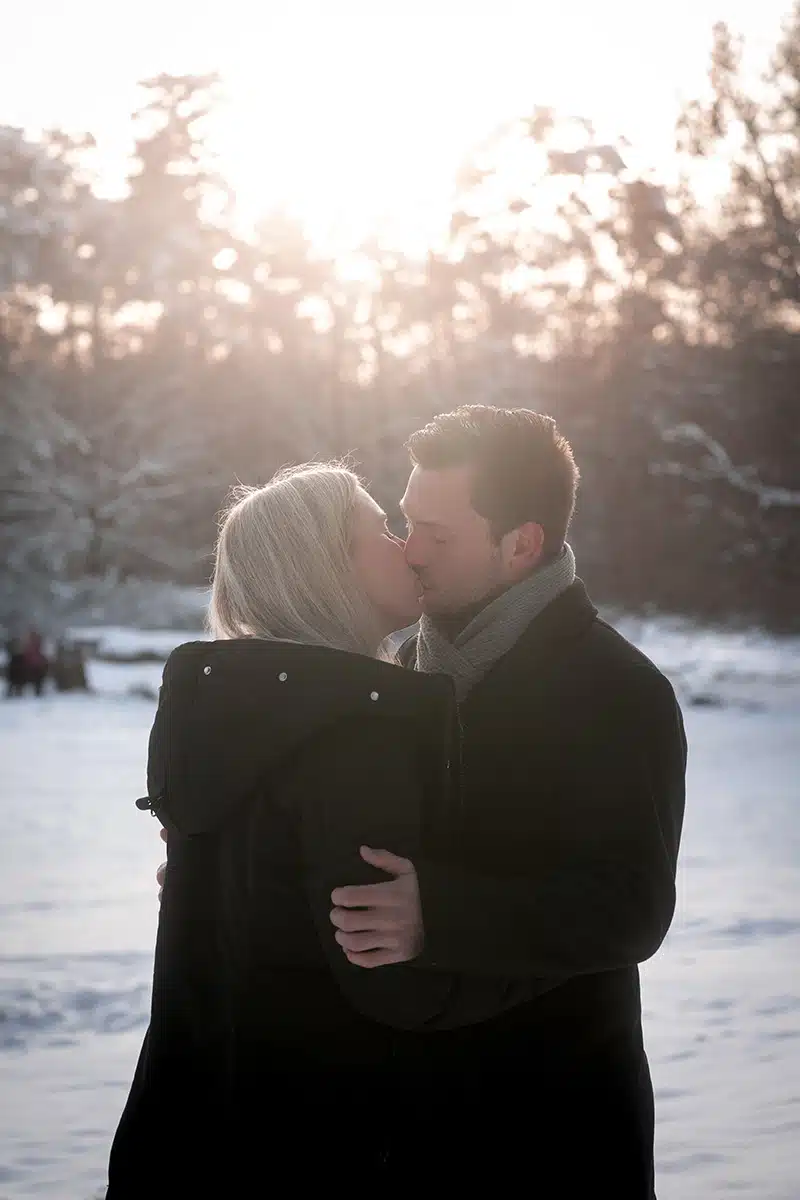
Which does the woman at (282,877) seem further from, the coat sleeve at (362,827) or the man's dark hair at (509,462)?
the man's dark hair at (509,462)

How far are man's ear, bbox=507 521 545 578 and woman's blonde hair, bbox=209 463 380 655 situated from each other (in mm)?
236

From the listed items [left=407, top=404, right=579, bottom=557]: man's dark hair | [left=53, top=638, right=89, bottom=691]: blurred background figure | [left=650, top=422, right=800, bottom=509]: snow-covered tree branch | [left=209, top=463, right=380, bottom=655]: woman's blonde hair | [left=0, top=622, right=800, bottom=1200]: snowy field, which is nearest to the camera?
[left=209, top=463, right=380, bottom=655]: woman's blonde hair

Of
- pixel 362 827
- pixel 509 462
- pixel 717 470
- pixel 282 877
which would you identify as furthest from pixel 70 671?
pixel 362 827

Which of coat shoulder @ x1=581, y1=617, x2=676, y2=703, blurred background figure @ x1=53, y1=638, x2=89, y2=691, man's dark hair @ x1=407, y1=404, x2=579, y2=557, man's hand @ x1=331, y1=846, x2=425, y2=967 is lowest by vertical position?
blurred background figure @ x1=53, y1=638, x2=89, y2=691

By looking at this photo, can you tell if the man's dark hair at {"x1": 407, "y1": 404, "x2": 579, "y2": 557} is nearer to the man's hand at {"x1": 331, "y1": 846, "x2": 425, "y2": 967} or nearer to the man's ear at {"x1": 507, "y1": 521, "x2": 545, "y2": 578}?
the man's ear at {"x1": 507, "y1": 521, "x2": 545, "y2": 578}

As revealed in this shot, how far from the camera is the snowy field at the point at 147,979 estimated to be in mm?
4898

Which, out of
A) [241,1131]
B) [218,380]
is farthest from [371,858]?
[218,380]

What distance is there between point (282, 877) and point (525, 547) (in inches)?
25.1

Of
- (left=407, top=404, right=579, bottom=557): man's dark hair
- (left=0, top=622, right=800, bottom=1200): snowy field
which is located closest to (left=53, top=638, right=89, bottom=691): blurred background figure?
(left=0, top=622, right=800, bottom=1200): snowy field

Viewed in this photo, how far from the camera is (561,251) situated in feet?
113

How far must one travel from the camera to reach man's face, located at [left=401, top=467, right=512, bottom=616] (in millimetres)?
2463

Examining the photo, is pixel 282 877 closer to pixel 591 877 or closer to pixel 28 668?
pixel 591 877

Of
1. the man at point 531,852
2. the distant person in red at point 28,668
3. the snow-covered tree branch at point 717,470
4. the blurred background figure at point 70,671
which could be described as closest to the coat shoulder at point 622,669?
the man at point 531,852

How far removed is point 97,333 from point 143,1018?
3473 cm
